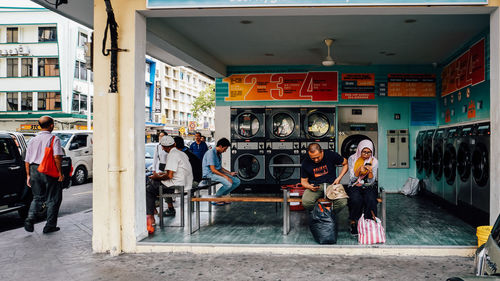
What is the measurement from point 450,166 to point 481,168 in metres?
1.54

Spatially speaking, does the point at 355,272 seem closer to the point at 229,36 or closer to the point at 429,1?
the point at 429,1

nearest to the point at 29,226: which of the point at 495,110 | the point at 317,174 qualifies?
the point at 317,174

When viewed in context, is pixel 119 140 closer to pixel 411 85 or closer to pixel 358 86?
pixel 358 86

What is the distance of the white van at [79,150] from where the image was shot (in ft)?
44.0

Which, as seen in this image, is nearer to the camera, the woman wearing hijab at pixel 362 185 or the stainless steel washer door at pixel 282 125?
the woman wearing hijab at pixel 362 185

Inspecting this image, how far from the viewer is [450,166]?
773 centimetres

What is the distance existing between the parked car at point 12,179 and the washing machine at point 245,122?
501 cm

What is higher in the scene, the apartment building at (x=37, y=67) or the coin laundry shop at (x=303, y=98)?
the apartment building at (x=37, y=67)

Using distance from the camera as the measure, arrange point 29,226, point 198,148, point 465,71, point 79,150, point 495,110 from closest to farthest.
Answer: point 495,110
point 29,226
point 465,71
point 198,148
point 79,150

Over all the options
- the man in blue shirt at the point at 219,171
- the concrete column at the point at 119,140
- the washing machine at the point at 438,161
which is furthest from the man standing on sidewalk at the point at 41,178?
the washing machine at the point at 438,161

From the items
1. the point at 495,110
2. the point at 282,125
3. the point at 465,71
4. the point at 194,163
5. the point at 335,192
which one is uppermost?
the point at 465,71

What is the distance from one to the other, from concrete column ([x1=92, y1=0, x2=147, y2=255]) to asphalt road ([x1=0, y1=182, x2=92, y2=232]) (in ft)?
9.55

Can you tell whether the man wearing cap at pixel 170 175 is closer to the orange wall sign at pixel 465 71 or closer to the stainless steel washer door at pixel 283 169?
the stainless steel washer door at pixel 283 169

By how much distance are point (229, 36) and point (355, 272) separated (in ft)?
16.2
